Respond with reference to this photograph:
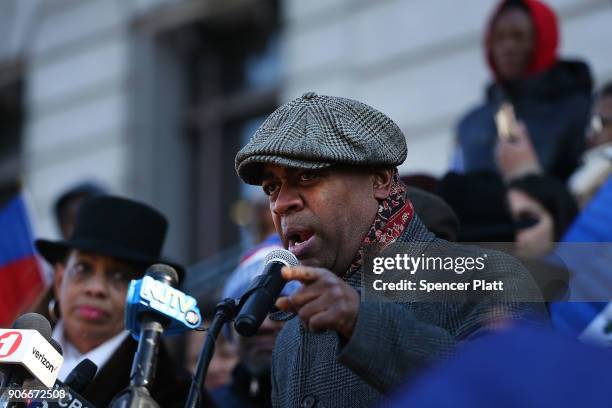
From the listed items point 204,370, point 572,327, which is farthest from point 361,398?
point 572,327

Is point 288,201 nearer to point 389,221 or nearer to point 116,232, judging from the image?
point 389,221

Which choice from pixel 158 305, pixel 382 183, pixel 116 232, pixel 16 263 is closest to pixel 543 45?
pixel 116 232

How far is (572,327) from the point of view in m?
4.27

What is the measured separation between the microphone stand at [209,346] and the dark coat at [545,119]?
323 centimetres

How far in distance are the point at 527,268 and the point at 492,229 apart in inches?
66.2

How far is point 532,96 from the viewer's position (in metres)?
5.92

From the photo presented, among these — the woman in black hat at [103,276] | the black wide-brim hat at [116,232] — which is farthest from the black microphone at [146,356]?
the black wide-brim hat at [116,232]

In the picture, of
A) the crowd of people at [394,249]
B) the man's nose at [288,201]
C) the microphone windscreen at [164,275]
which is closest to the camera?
the crowd of people at [394,249]

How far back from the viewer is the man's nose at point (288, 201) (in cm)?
283

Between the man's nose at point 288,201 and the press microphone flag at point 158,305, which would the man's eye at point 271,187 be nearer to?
the man's nose at point 288,201

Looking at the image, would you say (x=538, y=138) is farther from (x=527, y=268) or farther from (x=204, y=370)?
(x=204, y=370)

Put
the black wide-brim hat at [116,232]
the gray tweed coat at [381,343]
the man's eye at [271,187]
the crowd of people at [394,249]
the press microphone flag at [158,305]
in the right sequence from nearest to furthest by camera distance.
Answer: the crowd of people at [394,249], the gray tweed coat at [381,343], the press microphone flag at [158,305], the man's eye at [271,187], the black wide-brim hat at [116,232]

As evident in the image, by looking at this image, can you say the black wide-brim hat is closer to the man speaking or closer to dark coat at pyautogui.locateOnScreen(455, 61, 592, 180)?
the man speaking

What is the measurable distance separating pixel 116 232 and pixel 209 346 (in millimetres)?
2162
